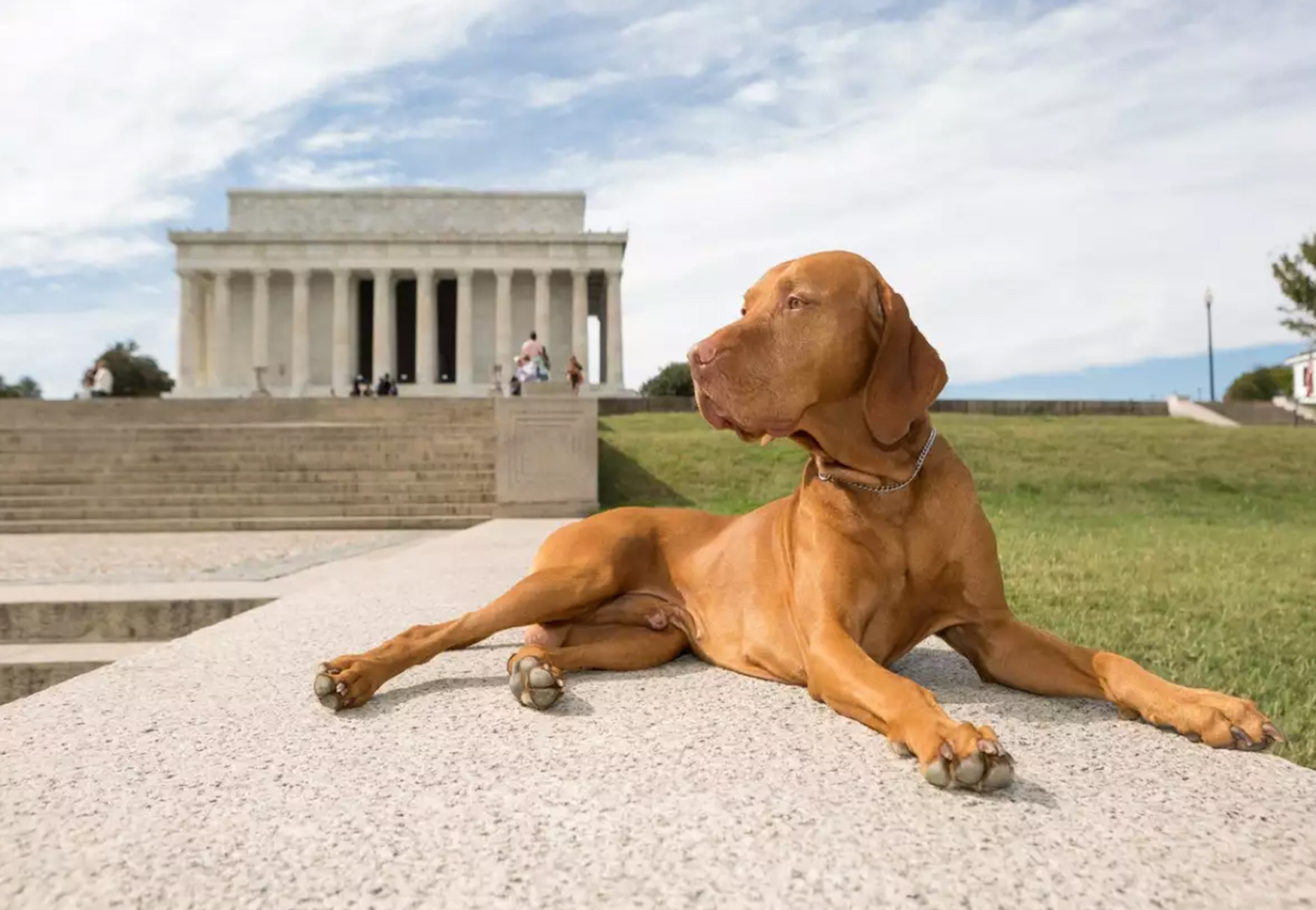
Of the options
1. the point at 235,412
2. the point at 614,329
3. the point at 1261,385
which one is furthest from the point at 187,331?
the point at 1261,385

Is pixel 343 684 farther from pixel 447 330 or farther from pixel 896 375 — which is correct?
pixel 447 330

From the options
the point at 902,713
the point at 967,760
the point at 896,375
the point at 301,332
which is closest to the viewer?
the point at 967,760

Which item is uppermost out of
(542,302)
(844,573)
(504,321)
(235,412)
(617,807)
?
(542,302)

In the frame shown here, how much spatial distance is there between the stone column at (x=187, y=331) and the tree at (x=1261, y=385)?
6639 centimetres

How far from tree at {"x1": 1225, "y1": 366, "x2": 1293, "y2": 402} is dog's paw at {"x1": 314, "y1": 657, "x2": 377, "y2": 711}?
73124 mm

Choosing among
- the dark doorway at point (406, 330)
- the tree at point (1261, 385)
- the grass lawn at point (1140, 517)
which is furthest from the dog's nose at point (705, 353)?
the tree at point (1261, 385)

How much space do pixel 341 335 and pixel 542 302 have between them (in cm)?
1161

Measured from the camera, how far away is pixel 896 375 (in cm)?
261

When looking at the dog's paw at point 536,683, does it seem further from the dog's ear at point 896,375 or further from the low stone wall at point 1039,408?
the low stone wall at point 1039,408

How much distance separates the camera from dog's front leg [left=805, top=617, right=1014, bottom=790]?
2.12 metres

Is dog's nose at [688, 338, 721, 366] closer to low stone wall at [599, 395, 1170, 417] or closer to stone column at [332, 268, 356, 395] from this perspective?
low stone wall at [599, 395, 1170, 417]

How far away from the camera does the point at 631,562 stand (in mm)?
3404

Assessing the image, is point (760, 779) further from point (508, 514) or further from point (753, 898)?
point (508, 514)

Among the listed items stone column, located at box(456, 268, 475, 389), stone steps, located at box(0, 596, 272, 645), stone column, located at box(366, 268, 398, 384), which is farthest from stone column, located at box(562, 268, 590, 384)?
stone steps, located at box(0, 596, 272, 645)
